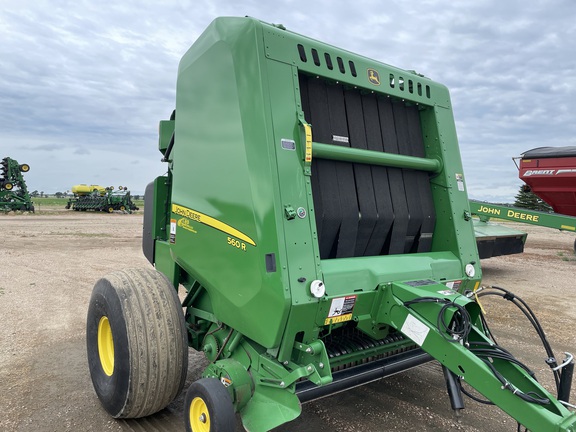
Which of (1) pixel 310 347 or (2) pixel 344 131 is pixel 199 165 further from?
(1) pixel 310 347

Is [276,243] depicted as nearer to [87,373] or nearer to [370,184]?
[370,184]

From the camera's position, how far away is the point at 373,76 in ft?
10.4

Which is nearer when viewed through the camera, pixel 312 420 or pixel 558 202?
pixel 312 420

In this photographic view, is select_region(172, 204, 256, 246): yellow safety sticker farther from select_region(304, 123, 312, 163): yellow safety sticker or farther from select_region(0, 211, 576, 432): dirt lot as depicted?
select_region(0, 211, 576, 432): dirt lot

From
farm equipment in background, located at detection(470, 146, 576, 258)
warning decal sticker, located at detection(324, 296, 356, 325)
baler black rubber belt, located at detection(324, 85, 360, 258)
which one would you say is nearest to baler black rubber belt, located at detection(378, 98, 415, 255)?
baler black rubber belt, located at detection(324, 85, 360, 258)

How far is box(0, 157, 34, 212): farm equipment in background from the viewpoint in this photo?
84.3ft

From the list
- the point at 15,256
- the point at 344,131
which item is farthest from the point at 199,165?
the point at 15,256

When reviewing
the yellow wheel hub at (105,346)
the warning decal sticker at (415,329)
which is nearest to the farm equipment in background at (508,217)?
the warning decal sticker at (415,329)

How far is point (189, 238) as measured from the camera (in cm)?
316

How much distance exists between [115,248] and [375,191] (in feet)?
37.3

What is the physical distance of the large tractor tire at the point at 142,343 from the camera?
2852 millimetres

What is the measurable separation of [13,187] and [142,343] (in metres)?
28.1

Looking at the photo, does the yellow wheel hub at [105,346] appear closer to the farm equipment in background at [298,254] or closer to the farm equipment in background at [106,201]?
the farm equipment in background at [298,254]

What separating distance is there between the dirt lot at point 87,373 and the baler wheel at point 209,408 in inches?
20.2
